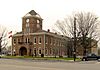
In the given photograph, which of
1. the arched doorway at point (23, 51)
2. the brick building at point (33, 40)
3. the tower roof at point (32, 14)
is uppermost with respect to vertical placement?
the tower roof at point (32, 14)

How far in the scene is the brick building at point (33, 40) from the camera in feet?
247

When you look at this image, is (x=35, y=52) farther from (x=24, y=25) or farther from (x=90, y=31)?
(x=90, y=31)

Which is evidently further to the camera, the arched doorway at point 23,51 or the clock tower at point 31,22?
the arched doorway at point 23,51

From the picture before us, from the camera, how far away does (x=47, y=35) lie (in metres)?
76.6

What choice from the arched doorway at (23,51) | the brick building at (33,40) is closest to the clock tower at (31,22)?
the brick building at (33,40)

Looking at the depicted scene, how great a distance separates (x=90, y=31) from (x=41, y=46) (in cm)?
1961

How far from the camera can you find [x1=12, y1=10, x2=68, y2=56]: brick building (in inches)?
2960

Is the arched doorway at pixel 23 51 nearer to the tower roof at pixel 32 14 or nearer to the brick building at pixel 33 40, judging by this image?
the brick building at pixel 33 40

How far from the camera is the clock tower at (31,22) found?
251 feet

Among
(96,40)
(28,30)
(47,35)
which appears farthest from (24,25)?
(96,40)

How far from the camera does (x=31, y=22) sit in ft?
251

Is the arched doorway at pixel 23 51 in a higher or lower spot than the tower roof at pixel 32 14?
lower

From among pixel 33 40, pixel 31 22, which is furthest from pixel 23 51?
pixel 31 22

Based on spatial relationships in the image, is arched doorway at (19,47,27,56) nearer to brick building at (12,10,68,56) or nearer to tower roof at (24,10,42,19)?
brick building at (12,10,68,56)
